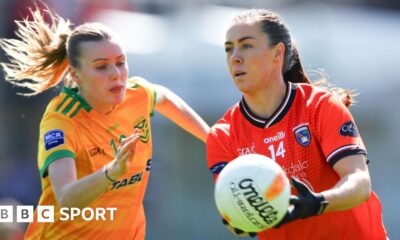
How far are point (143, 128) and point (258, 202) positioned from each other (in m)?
1.72

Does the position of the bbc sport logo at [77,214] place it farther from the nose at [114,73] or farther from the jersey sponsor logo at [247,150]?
the jersey sponsor logo at [247,150]

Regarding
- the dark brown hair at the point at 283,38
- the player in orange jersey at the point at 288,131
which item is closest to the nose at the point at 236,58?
the player in orange jersey at the point at 288,131

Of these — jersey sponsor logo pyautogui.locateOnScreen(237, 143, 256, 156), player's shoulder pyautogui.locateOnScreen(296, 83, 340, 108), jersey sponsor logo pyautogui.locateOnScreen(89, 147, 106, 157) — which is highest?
player's shoulder pyautogui.locateOnScreen(296, 83, 340, 108)

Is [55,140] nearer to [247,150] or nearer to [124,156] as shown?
[124,156]

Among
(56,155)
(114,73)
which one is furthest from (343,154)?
(56,155)

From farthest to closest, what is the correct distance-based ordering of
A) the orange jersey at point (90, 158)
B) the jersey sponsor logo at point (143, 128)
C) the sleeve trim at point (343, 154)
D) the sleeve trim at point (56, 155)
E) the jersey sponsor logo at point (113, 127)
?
1. the jersey sponsor logo at point (143, 128)
2. the jersey sponsor logo at point (113, 127)
3. the orange jersey at point (90, 158)
4. the sleeve trim at point (56, 155)
5. the sleeve trim at point (343, 154)

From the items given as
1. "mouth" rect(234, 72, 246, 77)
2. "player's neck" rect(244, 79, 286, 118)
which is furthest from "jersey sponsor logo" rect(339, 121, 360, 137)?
"mouth" rect(234, 72, 246, 77)

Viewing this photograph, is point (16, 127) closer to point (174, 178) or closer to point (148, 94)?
point (174, 178)

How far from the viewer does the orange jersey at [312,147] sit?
14.8 feet

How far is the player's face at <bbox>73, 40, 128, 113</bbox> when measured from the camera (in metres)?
5.30

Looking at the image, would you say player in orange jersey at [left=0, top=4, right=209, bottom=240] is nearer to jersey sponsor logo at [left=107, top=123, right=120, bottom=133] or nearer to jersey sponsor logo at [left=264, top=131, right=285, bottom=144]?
jersey sponsor logo at [left=107, top=123, right=120, bottom=133]

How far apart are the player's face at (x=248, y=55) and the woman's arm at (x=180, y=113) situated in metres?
1.19

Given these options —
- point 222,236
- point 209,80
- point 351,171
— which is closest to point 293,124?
point 351,171

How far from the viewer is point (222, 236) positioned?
10.4 m
